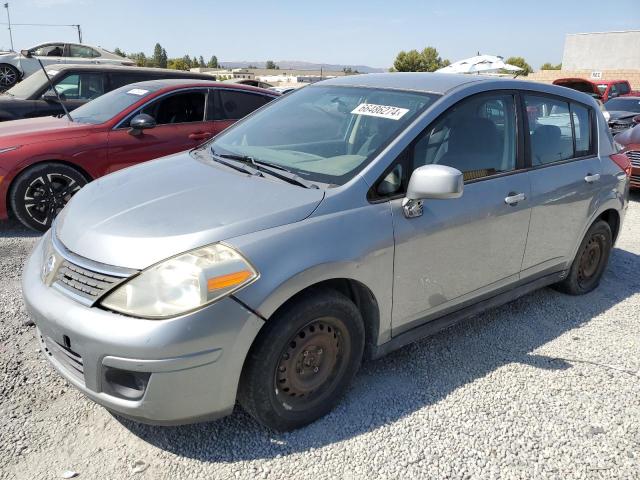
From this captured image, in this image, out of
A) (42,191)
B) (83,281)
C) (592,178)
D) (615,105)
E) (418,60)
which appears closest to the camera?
(83,281)

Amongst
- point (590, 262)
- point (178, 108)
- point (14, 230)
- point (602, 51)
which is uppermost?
point (602, 51)

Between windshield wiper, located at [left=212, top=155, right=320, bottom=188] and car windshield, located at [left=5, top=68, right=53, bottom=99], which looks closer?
windshield wiper, located at [left=212, top=155, right=320, bottom=188]

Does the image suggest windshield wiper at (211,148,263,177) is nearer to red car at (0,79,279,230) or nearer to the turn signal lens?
the turn signal lens

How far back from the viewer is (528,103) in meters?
3.46

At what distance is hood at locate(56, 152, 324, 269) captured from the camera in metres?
2.19

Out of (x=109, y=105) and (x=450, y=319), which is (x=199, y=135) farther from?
(x=450, y=319)

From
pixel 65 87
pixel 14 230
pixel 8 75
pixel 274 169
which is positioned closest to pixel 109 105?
pixel 14 230

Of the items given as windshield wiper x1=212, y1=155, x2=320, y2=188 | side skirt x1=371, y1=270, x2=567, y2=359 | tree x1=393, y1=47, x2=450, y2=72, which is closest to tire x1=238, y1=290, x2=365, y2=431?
side skirt x1=371, y1=270, x2=567, y2=359

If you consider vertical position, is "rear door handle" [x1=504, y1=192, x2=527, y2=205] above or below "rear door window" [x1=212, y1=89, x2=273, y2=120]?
below

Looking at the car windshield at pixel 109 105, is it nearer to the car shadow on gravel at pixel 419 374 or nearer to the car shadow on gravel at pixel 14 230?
the car shadow on gravel at pixel 14 230

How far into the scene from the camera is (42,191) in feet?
17.0

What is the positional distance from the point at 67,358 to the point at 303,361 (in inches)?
40.1

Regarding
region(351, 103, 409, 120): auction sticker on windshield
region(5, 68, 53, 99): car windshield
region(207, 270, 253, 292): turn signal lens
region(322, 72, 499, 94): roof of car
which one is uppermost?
region(322, 72, 499, 94): roof of car

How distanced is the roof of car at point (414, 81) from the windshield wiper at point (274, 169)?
91 centimetres
